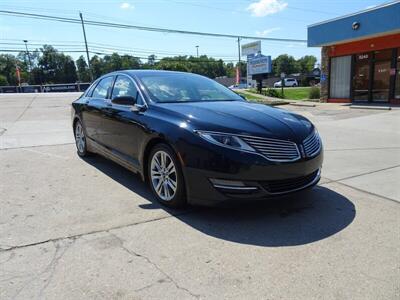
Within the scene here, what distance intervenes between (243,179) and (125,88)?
2.51 metres

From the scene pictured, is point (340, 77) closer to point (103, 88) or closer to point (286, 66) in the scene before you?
point (103, 88)

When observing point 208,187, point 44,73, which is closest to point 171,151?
point 208,187

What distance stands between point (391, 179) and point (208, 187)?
3.13 meters

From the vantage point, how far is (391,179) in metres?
5.32

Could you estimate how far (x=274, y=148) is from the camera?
146 inches

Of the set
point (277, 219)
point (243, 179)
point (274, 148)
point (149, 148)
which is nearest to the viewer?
point (243, 179)

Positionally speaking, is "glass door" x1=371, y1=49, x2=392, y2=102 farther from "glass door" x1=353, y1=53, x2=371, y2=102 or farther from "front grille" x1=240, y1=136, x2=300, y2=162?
"front grille" x1=240, y1=136, x2=300, y2=162

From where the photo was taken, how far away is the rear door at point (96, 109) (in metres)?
5.82

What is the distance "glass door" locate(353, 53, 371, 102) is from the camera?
18.8m

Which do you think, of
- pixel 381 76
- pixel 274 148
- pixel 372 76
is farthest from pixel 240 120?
pixel 372 76

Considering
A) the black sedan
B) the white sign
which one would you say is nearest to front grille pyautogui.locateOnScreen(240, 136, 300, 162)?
the black sedan

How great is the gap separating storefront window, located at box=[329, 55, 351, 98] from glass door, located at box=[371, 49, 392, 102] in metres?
1.63

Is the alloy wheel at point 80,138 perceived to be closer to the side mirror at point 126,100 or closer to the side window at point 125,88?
the side window at point 125,88

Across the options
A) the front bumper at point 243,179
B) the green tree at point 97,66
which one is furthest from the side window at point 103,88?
the green tree at point 97,66
